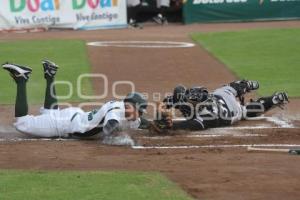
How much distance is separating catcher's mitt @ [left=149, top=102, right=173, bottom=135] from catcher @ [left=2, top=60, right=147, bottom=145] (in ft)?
0.98

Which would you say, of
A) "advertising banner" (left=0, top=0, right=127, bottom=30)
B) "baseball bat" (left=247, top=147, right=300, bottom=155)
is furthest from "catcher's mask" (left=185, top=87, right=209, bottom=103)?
"advertising banner" (left=0, top=0, right=127, bottom=30)

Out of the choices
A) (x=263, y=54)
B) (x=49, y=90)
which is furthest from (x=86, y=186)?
(x=263, y=54)

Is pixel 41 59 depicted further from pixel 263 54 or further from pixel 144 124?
pixel 144 124

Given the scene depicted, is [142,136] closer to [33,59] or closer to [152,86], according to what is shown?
[152,86]

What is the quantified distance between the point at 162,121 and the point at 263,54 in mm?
9007

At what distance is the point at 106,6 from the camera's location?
84.2ft

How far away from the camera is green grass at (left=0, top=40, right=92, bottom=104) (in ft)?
44.8

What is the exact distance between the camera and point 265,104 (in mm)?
11055

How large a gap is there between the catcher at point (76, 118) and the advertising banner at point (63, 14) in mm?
14743

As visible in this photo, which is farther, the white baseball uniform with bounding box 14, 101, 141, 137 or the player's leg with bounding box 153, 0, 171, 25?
the player's leg with bounding box 153, 0, 171, 25

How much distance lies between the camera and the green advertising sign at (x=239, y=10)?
85.9 ft

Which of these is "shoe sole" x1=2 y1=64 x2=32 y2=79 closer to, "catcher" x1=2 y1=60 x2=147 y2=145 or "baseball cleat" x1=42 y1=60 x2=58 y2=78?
"catcher" x1=2 y1=60 x2=147 y2=145

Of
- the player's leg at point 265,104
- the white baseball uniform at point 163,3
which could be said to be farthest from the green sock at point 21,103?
the white baseball uniform at point 163,3

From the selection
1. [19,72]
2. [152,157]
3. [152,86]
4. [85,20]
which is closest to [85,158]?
[152,157]
